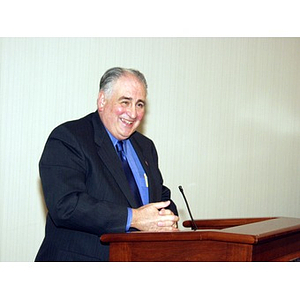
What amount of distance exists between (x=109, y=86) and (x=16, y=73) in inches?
53.8

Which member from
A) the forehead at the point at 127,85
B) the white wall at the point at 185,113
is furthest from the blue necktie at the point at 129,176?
the white wall at the point at 185,113

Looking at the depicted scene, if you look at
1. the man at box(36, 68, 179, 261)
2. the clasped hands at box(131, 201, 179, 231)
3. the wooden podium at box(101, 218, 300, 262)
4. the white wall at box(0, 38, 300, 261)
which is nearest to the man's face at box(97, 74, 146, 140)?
the man at box(36, 68, 179, 261)

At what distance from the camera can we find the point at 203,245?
2.12 m

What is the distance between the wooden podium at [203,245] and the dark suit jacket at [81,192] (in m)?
0.29

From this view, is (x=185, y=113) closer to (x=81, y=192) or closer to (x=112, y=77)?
(x=112, y=77)

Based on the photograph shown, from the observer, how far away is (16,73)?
160 inches

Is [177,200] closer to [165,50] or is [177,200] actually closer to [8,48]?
[165,50]

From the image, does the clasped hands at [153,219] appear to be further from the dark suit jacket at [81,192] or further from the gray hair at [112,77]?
the gray hair at [112,77]

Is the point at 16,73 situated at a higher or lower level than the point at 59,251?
higher

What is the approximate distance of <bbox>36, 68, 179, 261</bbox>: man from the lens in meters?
2.50

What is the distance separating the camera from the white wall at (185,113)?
4.12 meters

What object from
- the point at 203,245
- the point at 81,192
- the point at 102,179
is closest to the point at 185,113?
the point at 102,179

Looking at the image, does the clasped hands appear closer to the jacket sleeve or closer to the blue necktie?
the jacket sleeve
